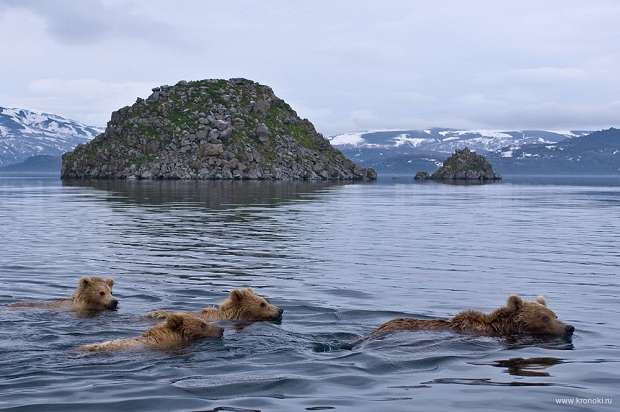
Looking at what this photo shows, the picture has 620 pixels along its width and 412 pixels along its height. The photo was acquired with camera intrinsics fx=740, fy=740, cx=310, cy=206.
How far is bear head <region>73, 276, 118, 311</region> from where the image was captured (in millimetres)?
20688

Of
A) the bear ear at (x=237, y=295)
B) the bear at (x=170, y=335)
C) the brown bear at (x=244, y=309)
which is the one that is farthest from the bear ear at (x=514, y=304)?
the bear ear at (x=237, y=295)

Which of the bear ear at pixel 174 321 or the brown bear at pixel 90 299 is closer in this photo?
the bear ear at pixel 174 321

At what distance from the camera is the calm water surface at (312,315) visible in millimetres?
12883

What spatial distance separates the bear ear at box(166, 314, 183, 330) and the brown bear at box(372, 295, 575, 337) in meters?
4.43

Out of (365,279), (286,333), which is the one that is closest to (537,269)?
(365,279)

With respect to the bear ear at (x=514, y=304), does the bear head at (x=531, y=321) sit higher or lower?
lower

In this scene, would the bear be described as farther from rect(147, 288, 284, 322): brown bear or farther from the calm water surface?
rect(147, 288, 284, 322): brown bear

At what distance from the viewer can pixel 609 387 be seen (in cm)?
1345

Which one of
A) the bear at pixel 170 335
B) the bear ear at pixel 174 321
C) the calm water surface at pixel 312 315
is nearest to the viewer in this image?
the calm water surface at pixel 312 315

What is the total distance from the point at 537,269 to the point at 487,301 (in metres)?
8.98

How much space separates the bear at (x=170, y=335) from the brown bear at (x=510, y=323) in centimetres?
391

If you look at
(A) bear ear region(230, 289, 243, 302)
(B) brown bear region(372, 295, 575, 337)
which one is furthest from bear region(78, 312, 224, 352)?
(B) brown bear region(372, 295, 575, 337)

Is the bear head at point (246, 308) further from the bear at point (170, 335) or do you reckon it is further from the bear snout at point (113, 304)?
the bear snout at point (113, 304)

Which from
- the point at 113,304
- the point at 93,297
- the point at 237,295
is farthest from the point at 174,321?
the point at 93,297
